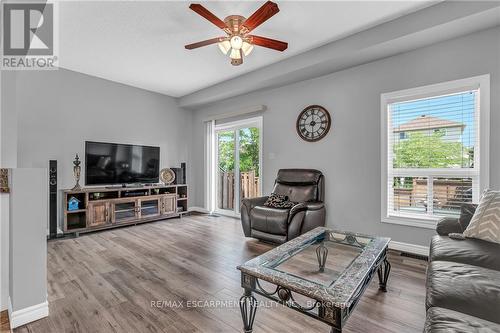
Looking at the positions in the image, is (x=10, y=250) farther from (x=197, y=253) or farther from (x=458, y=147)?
(x=458, y=147)

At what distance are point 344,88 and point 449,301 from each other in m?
2.97

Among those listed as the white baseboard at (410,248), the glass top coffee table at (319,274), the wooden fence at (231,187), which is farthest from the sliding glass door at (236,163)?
the glass top coffee table at (319,274)

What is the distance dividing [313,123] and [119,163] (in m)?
3.49

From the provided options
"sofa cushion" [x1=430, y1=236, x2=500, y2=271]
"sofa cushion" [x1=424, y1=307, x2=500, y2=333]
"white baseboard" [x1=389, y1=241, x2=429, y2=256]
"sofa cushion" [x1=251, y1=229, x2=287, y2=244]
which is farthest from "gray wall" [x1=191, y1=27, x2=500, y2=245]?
"sofa cushion" [x1=424, y1=307, x2=500, y2=333]

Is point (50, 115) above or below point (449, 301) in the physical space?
above

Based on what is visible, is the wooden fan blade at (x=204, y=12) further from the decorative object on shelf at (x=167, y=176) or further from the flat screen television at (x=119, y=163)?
the decorative object on shelf at (x=167, y=176)

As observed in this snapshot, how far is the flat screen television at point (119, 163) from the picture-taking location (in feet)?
13.3

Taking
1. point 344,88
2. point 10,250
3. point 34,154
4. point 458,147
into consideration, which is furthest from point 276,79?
point 34,154

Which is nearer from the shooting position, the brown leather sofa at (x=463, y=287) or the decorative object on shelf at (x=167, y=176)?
the brown leather sofa at (x=463, y=287)

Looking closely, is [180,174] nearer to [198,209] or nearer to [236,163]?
[198,209]

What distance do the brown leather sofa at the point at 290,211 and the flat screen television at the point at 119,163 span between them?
2.41m

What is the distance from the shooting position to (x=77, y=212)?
3.79 m

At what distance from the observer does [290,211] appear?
9.85 feet

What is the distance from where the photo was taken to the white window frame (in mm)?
2473
